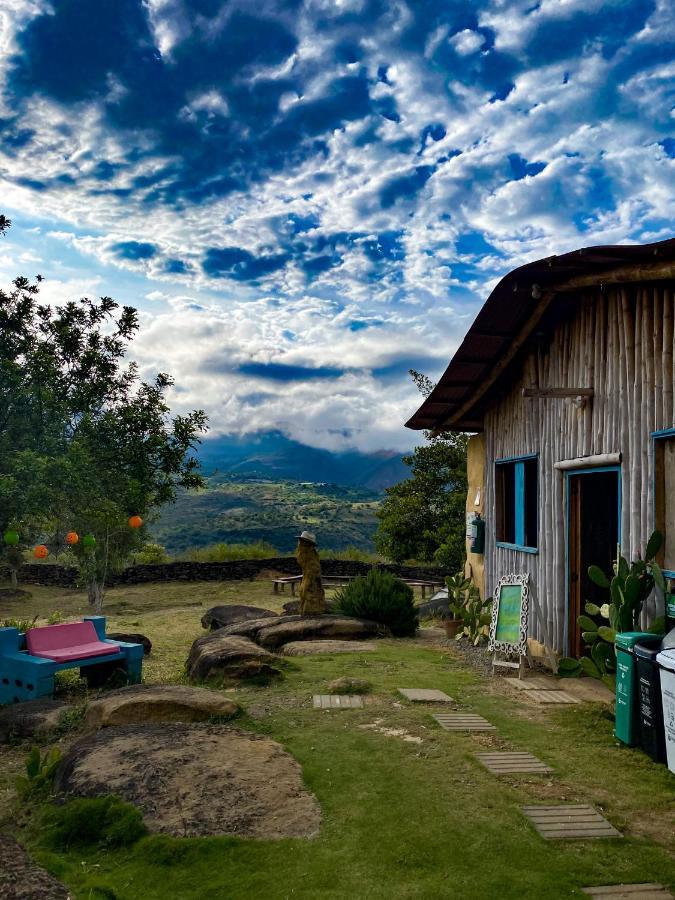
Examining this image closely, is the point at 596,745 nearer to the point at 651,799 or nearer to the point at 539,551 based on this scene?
the point at 651,799

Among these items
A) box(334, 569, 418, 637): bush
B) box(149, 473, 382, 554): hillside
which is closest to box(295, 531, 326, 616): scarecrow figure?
box(334, 569, 418, 637): bush

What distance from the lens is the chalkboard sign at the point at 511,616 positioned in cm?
782

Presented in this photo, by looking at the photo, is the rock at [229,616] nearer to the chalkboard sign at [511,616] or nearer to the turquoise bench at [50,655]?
the turquoise bench at [50,655]

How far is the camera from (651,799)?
4.02m

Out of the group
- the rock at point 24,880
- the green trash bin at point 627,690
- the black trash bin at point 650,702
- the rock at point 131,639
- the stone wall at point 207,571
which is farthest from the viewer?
the stone wall at point 207,571

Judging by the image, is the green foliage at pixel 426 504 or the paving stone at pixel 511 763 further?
the green foliage at pixel 426 504

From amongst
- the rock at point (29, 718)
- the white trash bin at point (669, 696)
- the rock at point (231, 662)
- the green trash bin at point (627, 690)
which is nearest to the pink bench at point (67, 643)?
the rock at point (29, 718)

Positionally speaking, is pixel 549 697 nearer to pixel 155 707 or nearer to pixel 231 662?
pixel 231 662

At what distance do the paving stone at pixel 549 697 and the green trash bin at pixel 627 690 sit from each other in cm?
131

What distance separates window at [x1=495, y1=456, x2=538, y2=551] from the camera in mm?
9211

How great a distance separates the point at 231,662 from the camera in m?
7.35

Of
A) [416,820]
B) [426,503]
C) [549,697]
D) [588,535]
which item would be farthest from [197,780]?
[426,503]

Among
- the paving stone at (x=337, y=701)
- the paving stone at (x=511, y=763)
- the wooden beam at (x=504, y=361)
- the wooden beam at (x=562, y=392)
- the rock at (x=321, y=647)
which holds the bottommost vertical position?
the rock at (x=321, y=647)

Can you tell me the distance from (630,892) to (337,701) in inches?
142
